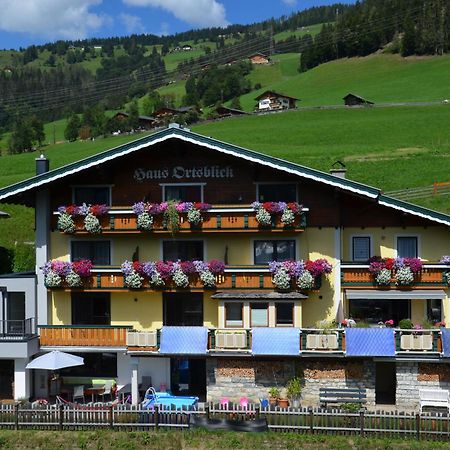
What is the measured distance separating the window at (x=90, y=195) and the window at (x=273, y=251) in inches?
259

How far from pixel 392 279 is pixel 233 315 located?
6.37 meters

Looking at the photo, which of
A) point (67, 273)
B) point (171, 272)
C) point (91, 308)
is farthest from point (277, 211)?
point (91, 308)

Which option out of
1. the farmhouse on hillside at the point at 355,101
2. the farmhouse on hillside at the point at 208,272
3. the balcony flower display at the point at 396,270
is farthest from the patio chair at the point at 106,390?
the farmhouse on hillside at the point at 355,101

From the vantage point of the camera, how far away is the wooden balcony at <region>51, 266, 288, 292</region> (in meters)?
27.2

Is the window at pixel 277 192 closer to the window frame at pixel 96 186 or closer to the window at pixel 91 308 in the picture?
the window frame at pixel 96 186

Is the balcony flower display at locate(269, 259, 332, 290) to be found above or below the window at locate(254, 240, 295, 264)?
below

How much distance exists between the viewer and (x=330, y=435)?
21438 millimetres

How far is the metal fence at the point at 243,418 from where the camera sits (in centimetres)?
2103

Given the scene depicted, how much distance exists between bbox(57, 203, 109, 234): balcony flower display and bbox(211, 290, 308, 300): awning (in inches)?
216

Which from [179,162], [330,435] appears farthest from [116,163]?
[330,435]

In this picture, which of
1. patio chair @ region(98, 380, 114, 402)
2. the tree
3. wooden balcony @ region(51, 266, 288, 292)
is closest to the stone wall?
wooden balcony @ region(51, 266, 288, 292)

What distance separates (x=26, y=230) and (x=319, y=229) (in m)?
34.3

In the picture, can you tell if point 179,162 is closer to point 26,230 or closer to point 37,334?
point 37,334

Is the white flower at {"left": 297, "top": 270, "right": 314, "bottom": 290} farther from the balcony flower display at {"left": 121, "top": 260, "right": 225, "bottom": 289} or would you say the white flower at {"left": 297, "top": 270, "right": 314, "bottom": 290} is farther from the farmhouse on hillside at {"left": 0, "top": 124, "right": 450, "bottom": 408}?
the balcony flower display at {"left": 121, "top": 260, "right": 225, "bottom": 289}
